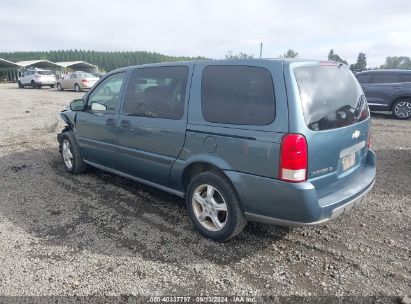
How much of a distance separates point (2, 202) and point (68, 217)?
1156 millimetres

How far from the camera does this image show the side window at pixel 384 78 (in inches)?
470

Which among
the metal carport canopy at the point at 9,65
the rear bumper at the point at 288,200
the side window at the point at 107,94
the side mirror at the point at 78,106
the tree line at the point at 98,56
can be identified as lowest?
the rear bumper at the point at 288,200

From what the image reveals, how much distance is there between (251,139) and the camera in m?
3.00

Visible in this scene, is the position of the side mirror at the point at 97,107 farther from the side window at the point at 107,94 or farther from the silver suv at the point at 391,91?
the silver suv at the point at 391,91

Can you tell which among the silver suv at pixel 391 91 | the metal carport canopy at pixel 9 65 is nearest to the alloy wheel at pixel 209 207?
the silver suv at pixel 391 91

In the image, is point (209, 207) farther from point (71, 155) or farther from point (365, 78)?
point (365, 78)

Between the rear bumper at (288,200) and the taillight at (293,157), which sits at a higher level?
the taillight at (293,157)

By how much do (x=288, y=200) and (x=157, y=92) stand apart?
2.01 m

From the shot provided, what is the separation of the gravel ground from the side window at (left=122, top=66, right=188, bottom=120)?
3.95 feet

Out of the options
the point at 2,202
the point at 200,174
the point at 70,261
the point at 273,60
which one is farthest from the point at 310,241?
the point at 2,202

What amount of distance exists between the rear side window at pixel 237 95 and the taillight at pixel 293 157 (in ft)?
0.82

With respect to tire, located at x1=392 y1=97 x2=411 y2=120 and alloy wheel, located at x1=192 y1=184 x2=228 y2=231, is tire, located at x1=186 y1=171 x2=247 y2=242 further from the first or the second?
tire, located at x1=392 y1=97 x2=411 y2=120

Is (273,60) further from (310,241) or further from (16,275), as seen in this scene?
(16,275)

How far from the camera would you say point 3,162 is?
6398 millimetres
